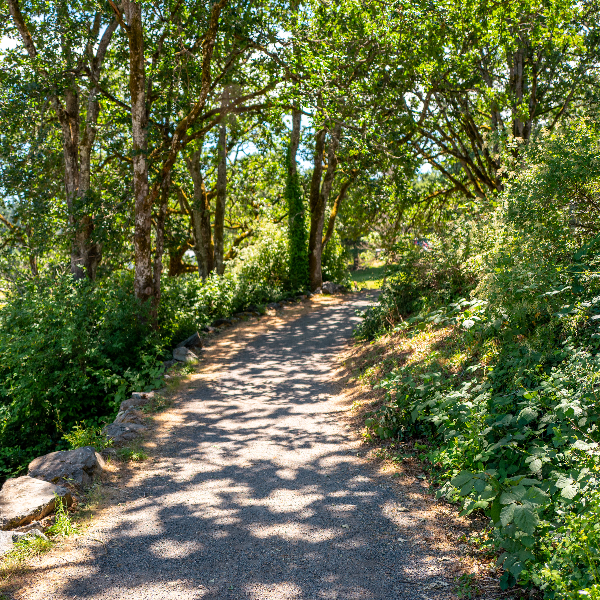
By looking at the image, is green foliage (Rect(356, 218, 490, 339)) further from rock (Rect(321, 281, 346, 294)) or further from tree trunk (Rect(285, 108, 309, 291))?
rock (Rect(321, 281, 346, 294))

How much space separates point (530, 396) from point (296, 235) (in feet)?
50.3

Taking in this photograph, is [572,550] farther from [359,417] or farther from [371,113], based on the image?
[371,113]

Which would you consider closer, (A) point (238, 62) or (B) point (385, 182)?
(A) point (238, 62)

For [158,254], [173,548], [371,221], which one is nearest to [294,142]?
[371,221]

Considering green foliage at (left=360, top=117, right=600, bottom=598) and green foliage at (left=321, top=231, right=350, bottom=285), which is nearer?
green foliage at (left=360, top=117, right=600, bottom=598)

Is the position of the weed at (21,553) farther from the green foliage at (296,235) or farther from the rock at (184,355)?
the green foliage at (296,235)

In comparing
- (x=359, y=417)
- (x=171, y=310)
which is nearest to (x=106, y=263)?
(x=171, y=310)

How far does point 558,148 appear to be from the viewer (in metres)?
5.64

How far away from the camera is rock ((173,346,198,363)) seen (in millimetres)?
10023

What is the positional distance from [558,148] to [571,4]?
8670 millimetres

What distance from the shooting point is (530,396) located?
3.46 metres

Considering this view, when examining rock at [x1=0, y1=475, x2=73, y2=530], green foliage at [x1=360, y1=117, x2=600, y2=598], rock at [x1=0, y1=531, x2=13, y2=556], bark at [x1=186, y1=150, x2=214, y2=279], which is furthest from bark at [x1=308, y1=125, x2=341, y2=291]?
rock at [x1=0, y1=531, x2=13, y2=556]

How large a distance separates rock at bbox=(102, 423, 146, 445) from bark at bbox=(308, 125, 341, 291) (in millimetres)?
12711

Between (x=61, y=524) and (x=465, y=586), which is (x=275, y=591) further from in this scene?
(x=61, y=524)
